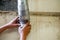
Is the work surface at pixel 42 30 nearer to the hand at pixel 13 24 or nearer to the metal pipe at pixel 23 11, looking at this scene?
the hand at pixel 13 24

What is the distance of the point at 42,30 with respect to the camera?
1.40 metres

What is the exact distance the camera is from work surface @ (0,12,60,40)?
1382mm

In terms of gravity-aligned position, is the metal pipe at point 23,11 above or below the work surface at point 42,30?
above

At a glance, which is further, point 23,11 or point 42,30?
point 42,30

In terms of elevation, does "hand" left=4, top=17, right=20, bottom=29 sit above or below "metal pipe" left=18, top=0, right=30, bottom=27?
below

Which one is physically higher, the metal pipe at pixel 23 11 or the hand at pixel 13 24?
the metal pipe at pixel 23 11

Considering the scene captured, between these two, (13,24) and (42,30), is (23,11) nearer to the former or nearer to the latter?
(13,24)

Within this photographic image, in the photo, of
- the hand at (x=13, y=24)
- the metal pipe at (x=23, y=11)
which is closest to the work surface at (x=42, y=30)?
the hand at (x=13, y=24)

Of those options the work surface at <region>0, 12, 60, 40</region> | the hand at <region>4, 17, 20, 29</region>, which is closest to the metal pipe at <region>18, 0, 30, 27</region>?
the hand at <region>4, 17, 20, 29</region>

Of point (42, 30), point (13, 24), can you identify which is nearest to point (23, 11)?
point (13, 24)

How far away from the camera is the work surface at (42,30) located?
4.53ft

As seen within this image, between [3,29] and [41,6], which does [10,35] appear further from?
[41,6]

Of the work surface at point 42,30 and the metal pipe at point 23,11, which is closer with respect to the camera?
the metal pipe at point 23,11

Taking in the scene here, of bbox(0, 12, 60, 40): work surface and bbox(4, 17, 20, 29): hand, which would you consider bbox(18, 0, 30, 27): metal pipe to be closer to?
bbox(4, 17, 20, 29): hand
